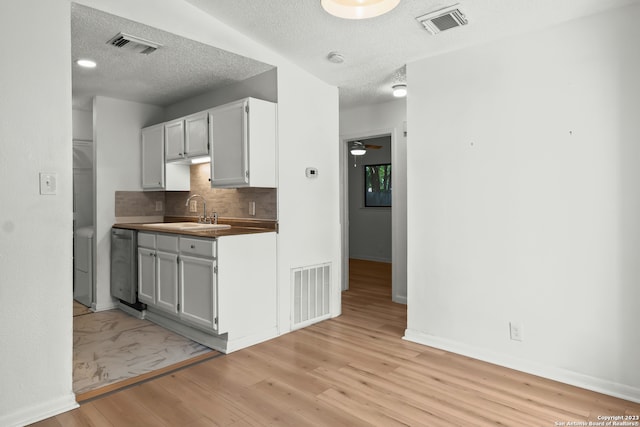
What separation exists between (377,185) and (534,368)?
230 inches

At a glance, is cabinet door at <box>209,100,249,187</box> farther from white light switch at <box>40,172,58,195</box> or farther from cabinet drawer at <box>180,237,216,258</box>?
white light switch at <box>40,172,58,195</box>

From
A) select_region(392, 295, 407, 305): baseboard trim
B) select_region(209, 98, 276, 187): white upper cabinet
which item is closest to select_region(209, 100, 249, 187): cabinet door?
select_region(209, 98, 276, 187): white upper cabinet

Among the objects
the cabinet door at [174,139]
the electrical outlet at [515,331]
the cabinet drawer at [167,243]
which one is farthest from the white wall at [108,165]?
the electrical outlet at [515,331]

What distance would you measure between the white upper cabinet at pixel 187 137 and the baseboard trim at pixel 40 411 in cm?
222

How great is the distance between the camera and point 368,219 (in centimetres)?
845

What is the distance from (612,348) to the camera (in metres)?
2.55

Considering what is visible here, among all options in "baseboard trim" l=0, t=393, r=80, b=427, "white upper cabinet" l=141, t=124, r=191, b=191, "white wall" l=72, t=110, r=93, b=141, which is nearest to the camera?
"baseboard trim" l=0, t=393, r=80, b=427

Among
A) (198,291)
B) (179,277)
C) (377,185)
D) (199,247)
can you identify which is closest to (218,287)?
(198,291)

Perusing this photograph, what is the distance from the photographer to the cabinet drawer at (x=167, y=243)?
3.58 meters

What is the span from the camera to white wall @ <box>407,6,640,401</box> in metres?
2.53

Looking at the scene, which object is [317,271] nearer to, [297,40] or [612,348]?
[297,40]

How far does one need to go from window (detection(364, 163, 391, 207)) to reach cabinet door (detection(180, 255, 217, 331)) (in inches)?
212

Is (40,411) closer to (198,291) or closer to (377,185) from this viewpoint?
(198,291)

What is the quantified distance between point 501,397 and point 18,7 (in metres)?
3.55
